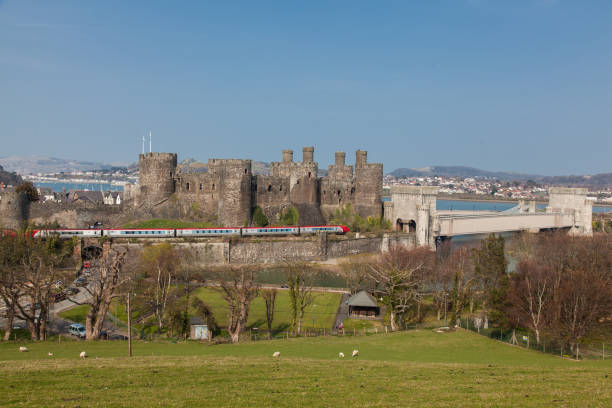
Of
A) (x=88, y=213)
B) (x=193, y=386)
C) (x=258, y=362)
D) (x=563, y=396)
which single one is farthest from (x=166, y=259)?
(x=563, y=396)

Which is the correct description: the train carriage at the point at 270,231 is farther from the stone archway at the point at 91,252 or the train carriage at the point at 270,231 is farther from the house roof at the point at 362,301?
the house roof at the point at 362,301

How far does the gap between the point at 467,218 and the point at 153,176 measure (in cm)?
4251

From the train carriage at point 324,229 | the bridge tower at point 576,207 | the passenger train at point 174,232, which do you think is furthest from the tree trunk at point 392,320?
the bridge tower at point 576,207

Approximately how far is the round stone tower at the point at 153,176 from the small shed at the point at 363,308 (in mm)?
29932

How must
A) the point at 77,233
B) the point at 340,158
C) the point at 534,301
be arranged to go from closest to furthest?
the point at 534,301 → the point at 77,233 → the point at 340,158

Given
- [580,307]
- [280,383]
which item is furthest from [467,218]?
[280,383]

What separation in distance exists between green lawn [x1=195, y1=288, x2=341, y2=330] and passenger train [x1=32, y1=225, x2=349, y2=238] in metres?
12.5

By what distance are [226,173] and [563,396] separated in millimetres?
48598

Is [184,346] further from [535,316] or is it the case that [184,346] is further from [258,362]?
[535,316]

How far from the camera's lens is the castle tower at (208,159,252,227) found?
60000 mm

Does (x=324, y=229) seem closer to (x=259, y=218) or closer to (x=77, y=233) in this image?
(x=259, y=218)

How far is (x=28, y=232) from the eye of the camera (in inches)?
1932

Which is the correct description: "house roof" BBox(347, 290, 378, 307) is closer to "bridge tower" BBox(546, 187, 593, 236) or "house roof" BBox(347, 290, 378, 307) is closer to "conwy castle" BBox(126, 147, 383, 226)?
"conwy castle" BBox(126, 147, 383, 226)

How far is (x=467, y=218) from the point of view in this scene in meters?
75.9
